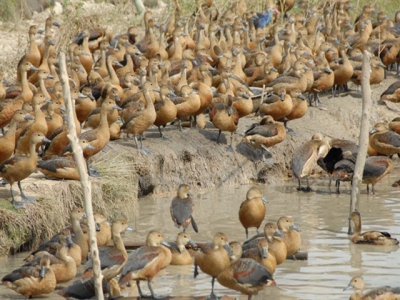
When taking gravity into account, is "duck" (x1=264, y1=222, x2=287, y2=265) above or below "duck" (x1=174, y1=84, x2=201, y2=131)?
below

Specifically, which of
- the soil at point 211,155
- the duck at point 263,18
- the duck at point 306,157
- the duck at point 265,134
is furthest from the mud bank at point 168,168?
the duck at point 263,18

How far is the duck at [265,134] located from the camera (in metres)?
14.0

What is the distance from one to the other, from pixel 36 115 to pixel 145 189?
1976 mm

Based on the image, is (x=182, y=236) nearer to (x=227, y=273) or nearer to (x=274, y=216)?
(x=227, y=273)

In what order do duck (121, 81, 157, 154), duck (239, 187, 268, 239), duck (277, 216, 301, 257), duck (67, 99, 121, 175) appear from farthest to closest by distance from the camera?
duck (121, 81, 157, 154), duck (67, 99, 121, 175), duck (239, 187, 268, 239), duck (277, 216, 301, 257)

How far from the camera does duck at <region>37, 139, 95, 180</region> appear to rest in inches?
446

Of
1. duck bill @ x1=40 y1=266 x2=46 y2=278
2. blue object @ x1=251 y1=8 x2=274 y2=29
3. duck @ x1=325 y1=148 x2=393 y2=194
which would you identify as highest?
blue object @ x1=251 y1=8 x2=274 y2=29

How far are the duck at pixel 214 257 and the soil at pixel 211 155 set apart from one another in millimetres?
Answer: 2557

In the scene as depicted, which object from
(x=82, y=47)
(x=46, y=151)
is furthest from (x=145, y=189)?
(x=82, y=47)

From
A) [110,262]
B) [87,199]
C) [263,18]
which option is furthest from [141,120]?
[263,18]

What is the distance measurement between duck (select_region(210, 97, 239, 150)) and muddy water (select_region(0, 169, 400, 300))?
884 mm

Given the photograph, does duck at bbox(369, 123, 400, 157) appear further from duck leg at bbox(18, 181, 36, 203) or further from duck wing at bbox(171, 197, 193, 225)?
duck leg at bbox(18, 181, 36, 203)

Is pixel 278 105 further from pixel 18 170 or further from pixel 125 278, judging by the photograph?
pixel 125 278

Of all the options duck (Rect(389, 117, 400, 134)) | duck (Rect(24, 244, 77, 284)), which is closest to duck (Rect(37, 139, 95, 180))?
duck (Rect(24, 244, 77, 284))
